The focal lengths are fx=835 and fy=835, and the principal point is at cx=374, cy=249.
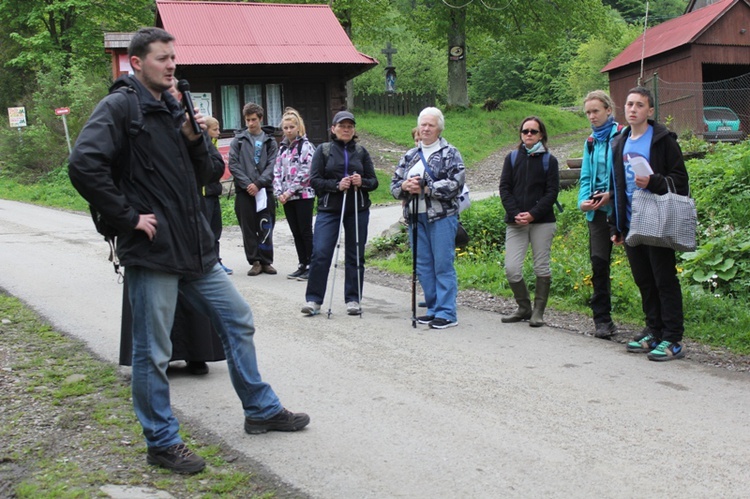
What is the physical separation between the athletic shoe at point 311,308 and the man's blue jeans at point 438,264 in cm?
110

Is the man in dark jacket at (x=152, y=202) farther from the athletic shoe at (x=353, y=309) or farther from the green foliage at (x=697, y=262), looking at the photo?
the green foliage at (x=697, y=262)

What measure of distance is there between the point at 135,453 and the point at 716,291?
6053mm

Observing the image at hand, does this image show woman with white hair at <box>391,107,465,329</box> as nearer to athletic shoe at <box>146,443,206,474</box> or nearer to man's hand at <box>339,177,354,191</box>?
man's hand at <box>339,177,354,191</box>

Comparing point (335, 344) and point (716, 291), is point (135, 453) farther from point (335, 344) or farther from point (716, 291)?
point (716, 291)

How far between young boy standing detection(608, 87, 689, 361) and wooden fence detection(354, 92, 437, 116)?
3316 centimetres

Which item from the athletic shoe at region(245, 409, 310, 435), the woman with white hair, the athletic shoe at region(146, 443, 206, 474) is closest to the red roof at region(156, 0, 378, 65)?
the woman with white hair

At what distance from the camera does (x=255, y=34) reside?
2517cm

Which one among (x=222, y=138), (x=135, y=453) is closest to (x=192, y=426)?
(x=135, y=453)

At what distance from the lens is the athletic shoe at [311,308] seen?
838cm

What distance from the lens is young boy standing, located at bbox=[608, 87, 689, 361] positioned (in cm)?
652

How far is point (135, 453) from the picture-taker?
4.70m

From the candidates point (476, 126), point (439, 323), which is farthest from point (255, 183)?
point (476, 126)

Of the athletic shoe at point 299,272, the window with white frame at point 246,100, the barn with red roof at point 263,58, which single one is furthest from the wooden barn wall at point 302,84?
the athletic shoe at point 299,272

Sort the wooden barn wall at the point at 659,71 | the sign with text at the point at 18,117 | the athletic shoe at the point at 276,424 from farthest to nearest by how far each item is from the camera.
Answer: the sign with text at the point at 18,117 < the wooden barn wall at the point at 659,71 < the athletic shoe at the point at 276,424
